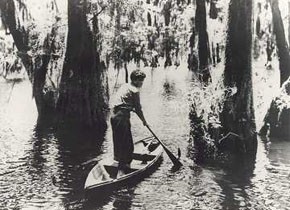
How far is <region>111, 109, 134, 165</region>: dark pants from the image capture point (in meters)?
6.66

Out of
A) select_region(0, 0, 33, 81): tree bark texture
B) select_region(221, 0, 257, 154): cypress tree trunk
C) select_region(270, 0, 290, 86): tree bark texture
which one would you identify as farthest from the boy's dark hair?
select_region(270, 0, 290, 86): tree bark texture

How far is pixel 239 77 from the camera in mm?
7020

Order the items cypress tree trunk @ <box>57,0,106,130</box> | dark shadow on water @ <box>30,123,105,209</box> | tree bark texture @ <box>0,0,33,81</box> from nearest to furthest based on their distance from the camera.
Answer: dark shadow on water @ <box>30,123,105,209</box> → tree bark texture @ <box>0,0,33,81</box> → cypress tree trunk @ <box>57,0,106,130</box>

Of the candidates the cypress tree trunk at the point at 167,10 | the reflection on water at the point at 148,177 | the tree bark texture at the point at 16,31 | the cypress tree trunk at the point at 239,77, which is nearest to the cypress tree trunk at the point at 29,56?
the tree bark texture at the point at 16,31

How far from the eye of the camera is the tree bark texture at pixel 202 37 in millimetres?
7007

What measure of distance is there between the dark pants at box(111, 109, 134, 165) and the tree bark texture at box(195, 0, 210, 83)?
1096 mm

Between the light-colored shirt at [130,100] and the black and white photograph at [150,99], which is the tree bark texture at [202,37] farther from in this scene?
the light-colored shirt at [130,100]

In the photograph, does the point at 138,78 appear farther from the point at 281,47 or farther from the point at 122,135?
the point at 281,47

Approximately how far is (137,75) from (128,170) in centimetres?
112

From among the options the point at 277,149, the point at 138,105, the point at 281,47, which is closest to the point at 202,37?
the point at 281,47

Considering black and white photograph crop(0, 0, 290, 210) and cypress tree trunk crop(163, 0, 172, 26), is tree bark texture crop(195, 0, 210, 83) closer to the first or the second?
black and white photograph crop(0, 0, 290, 210)

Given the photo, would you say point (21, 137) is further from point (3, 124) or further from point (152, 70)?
point (152, 70)

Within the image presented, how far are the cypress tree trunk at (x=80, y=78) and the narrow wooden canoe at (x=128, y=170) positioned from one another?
620 mm

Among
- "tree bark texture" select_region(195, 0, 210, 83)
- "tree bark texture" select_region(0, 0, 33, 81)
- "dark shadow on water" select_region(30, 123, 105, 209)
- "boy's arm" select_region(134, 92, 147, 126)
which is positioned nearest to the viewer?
"boy's arm" select_region(134, 92, 147, 126)
